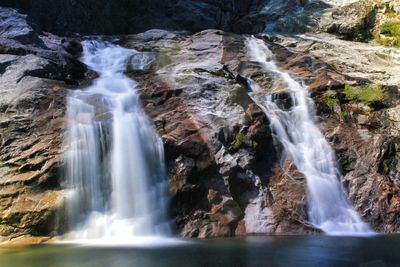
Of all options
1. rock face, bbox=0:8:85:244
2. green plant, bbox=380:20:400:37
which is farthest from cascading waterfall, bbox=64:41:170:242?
green plant, bbox=380:20:400:37

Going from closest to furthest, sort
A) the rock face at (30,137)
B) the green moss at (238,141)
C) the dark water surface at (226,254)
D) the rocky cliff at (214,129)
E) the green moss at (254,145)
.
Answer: the dark water surface at (226,254) < the rock face at (30,137) < the rocky cliff at (214,129) < the green moss at (238,141) < the green moss at (254,145)

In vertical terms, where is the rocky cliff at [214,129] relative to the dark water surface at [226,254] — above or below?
above

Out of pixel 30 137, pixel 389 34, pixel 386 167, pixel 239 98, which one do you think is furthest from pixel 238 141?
pixel 389 34

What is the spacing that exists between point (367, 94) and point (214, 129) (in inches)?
244

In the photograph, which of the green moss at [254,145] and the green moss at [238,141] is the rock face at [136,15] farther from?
the green moss at [254,145]

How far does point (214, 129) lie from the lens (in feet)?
45.3

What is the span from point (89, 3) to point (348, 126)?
57.5ft

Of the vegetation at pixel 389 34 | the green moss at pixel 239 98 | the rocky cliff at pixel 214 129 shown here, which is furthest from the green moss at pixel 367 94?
the vegetation at pixel 389 34

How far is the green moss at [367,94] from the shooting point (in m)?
16.2

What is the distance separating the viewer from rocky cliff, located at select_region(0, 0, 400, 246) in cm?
1202

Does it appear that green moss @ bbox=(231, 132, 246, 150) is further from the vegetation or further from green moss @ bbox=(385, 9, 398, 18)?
green moss @ bbox=(385, 9, 398, 18)

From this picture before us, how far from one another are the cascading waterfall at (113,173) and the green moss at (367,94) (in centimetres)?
753

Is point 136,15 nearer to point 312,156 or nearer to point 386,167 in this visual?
point 312,156

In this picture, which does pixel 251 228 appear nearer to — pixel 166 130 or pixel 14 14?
pixel 166 130
